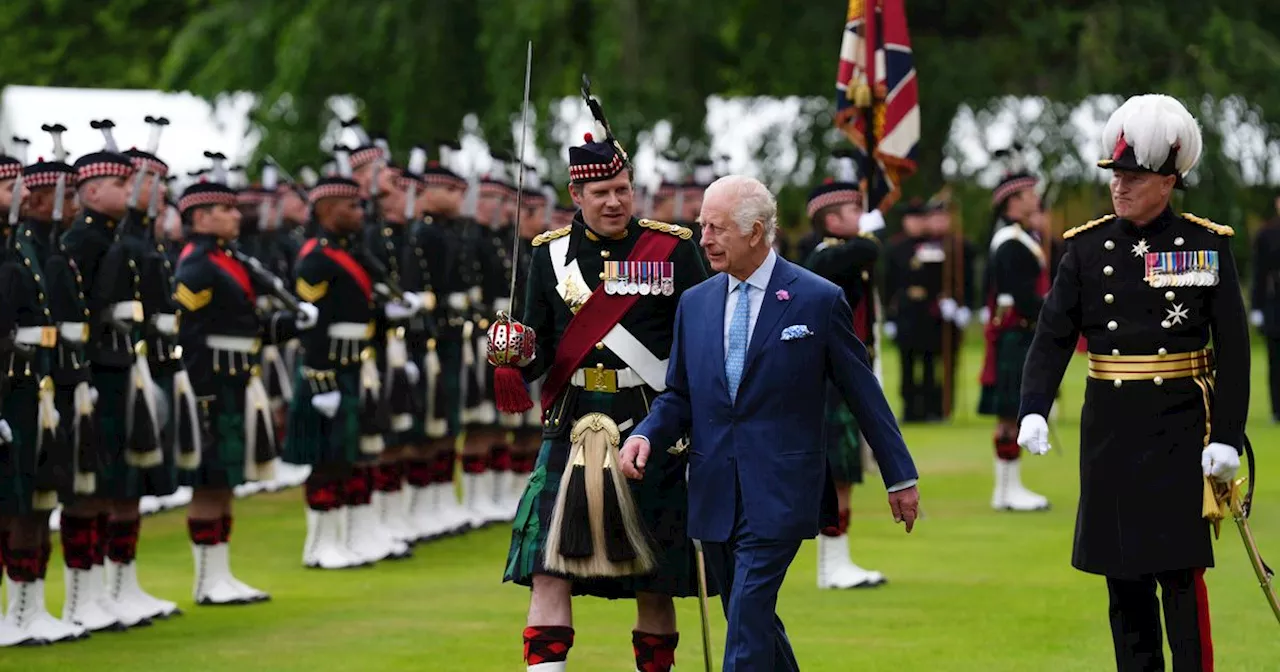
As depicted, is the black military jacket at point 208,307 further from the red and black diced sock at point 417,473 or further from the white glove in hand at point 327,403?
the red and black diced sock at point 417,473

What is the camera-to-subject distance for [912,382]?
950 inches

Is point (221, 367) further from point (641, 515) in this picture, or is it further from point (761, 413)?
point (761, 413)

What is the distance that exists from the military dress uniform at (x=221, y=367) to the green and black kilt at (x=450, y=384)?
259 cm

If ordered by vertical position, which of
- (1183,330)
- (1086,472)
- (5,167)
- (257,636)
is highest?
(5,167)

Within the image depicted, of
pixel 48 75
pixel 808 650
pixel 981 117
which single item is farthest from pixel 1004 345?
pixel 48 75

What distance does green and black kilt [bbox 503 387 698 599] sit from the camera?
768 cm

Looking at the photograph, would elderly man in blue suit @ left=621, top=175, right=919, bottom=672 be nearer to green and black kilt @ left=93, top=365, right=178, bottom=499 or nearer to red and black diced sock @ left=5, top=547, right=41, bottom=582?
red and black diced sock @ left=5, top=547, right=41, bottom=582

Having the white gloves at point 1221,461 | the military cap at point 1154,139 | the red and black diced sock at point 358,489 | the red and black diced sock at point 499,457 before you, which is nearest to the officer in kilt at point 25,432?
Answer: the red and black diced sock at point 358,489

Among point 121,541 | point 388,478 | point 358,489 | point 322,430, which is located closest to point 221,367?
point 322,430

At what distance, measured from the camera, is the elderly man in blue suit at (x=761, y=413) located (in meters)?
7.00

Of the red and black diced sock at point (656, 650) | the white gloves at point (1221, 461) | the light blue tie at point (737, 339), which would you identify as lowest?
the red and black diced sock at point (656, 650)

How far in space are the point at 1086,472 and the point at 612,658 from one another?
278 centimetres

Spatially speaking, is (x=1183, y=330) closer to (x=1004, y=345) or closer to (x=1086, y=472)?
(x=1086, y=472)

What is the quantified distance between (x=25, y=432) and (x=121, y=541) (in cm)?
122
